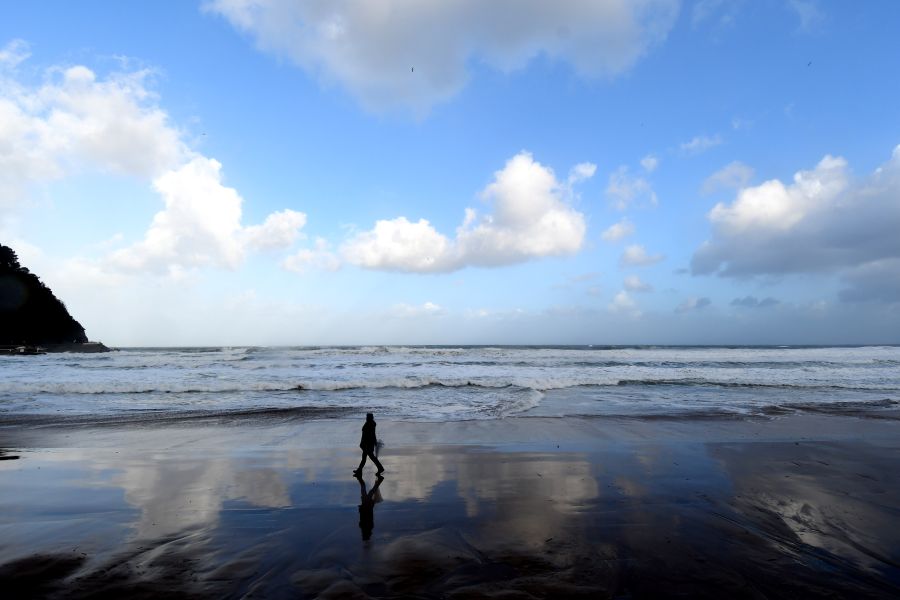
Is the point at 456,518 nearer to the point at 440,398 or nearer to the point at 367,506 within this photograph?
the point at 367,506

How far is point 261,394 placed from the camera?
22.0m

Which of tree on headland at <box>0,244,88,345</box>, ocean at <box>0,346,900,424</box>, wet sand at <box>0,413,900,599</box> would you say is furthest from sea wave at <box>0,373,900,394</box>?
tree on headland at <box>0,244,88,345</box>

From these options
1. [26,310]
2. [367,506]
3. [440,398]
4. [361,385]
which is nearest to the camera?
[367,506]

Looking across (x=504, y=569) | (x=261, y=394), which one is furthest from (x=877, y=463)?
(x=261, y=394)

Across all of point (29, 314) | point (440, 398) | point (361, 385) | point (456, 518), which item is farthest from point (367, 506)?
point (29, 314)

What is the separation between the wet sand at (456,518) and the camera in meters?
5.17

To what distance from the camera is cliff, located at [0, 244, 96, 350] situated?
75250 millimetres

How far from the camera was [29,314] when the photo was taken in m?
78.6

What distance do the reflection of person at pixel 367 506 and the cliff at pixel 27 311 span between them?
87.3 m

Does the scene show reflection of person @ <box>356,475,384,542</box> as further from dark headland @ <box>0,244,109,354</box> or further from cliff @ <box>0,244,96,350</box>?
cliff @ <box>0,244,96,350</box>

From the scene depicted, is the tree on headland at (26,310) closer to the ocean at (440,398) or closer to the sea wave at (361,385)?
the ocean at (440,398)

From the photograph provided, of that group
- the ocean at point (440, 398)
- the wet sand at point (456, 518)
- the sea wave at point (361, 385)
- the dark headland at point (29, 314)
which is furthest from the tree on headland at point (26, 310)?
the wet sand at point (456, 518)

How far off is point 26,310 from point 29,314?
76 cm

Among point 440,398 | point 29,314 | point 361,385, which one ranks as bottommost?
point 440,398
